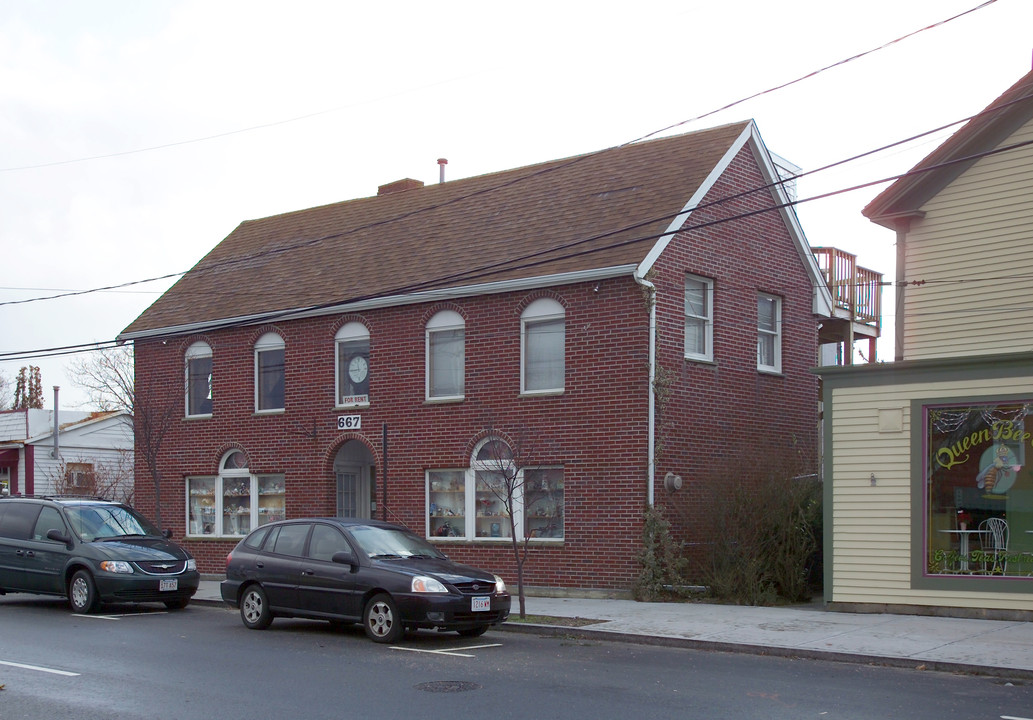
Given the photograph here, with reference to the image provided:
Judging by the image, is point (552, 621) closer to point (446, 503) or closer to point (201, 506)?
point (446, 503)

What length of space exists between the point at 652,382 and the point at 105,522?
9016 millimetres

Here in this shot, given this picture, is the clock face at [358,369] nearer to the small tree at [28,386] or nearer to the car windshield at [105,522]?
the car windshield at [105,522]

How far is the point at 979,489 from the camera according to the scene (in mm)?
14859

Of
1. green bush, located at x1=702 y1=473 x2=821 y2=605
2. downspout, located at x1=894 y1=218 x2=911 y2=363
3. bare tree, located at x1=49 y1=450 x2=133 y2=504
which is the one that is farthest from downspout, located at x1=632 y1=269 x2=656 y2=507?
bare tree, located at x1=49 y1=450 x2=133 y2=504

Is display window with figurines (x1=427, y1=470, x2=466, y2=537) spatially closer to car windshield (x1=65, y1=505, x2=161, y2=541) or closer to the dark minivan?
the dark minivan

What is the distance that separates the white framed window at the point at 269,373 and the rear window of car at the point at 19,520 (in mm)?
6410

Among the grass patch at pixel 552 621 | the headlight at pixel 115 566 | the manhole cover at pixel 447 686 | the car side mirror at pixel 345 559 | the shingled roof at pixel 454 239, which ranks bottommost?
the grass patch at pixel 552 621

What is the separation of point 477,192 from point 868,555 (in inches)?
480

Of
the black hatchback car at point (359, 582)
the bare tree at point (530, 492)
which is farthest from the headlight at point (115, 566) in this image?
Answer: the bare tree at point (530, 492)

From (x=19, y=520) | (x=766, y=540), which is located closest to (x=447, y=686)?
(x=766, y=540)

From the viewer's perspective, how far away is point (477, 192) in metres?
24.1

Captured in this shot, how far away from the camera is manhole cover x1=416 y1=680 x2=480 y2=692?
9969mm

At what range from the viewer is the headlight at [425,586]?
12.8 m

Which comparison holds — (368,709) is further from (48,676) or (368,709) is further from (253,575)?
(253,575)
